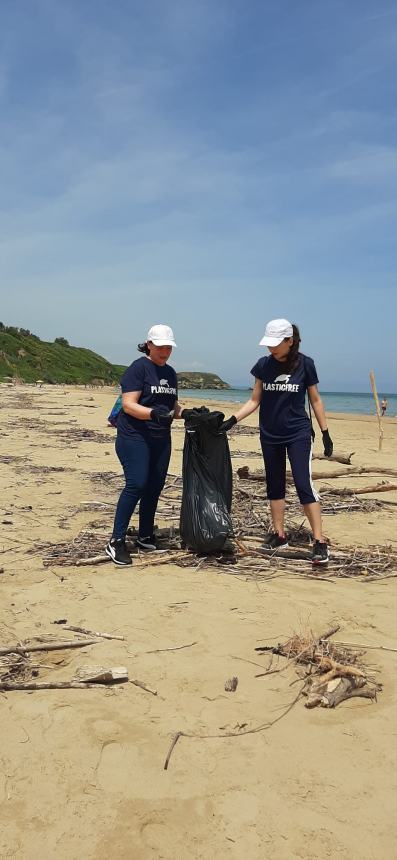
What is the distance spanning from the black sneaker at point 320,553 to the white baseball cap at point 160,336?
75.4 inches

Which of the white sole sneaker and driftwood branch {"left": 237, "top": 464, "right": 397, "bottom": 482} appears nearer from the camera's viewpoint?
the white sole sneaker

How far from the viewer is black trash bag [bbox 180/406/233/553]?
4691 mm

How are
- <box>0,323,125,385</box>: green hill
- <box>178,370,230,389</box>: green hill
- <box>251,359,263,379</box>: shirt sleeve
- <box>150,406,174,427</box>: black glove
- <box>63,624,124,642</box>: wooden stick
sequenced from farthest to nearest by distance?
1. <box>178,370,230,389</box>: green hill
2. <box>0,323,125,385</box>: green hill
3. <box>251,359,263,379</box>: shirt sleeve
4. <box>150,406,174,427</box>: black glove
5. <box>63,624,124,642</box>: wooden stick

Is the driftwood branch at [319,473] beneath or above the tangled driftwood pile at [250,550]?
above

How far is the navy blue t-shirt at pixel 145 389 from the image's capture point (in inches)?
185

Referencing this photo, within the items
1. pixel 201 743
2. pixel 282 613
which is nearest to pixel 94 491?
pixel 282 613

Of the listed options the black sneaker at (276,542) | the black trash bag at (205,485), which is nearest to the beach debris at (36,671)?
the black trash bag at (205,485)

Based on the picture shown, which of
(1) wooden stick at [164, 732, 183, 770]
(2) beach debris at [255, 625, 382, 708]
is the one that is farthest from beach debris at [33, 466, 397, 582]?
(1) wooden stick at [164, 732, 183, 770]

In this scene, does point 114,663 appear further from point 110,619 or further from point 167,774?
point 167,774

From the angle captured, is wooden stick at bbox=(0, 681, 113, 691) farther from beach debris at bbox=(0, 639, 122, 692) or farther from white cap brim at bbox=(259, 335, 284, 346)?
white cap brim at bbox=(259, 335, 284, 346)

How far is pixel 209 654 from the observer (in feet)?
10.1

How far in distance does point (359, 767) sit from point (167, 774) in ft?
2.32

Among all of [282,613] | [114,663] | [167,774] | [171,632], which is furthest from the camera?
[282,613]

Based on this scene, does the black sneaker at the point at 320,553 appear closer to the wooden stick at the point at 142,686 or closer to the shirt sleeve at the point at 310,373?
the shirt sleeve at the point at 310,373
